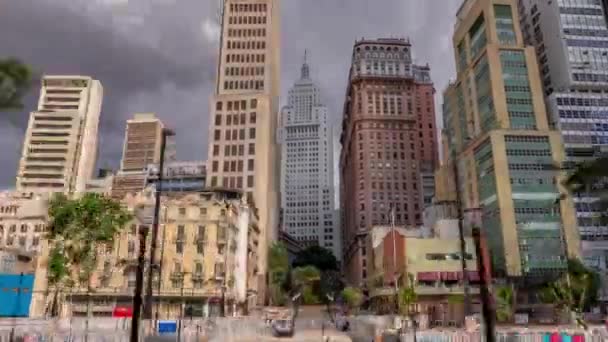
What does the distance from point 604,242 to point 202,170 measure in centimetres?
10921

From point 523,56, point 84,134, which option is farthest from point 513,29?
point 84,134

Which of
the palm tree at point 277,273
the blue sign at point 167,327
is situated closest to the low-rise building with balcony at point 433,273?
the palm tree at point 277,273

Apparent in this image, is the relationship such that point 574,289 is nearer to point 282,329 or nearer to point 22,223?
point 282,329

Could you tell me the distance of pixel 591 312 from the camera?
77.9 metres

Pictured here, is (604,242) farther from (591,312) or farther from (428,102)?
(428,102)

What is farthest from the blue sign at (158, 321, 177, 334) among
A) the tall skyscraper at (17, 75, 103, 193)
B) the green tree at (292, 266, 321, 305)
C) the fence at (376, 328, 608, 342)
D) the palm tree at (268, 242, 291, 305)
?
the tall skyscraper at (17, 75, 103, 193)

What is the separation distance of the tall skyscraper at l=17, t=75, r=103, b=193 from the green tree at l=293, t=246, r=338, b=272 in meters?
75.8

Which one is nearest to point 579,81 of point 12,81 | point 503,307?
point 503,307

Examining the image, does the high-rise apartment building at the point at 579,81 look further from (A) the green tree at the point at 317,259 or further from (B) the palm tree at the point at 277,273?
(A) the green tree at the point at 317,259

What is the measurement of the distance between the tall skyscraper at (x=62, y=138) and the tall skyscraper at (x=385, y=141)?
92.3 meters

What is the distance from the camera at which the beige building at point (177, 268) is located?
61.2 meters

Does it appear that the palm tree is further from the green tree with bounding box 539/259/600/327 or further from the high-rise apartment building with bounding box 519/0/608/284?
the high-rise apartment building with bounding box 519/0/608/284

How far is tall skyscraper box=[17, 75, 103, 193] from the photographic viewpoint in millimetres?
154875

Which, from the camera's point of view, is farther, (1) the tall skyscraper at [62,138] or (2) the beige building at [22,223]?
(1) the tall skyscraper at [62,138]
